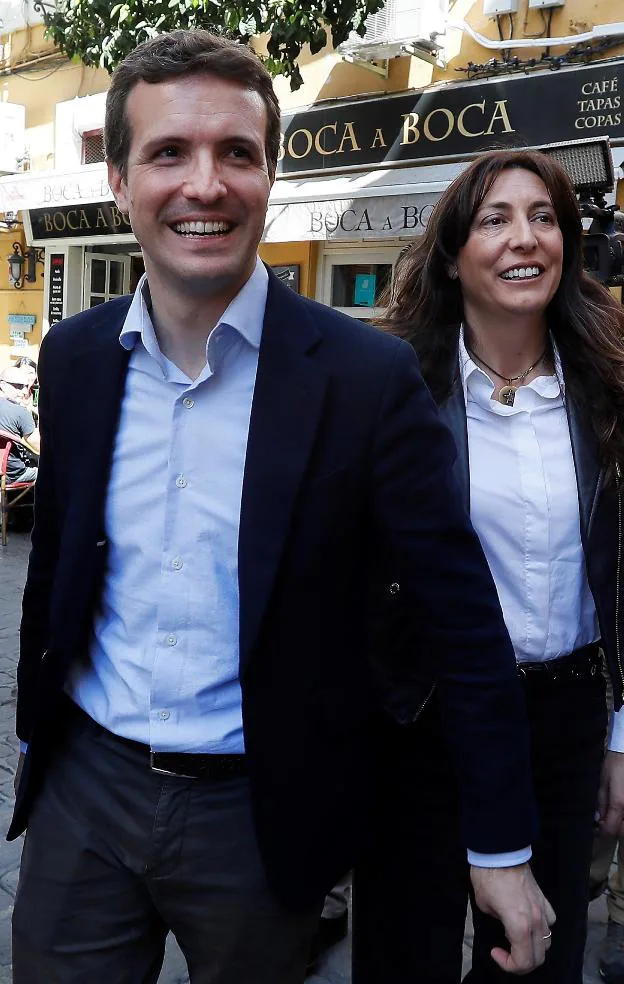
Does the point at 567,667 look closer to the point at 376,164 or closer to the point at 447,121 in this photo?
the point at 447,121

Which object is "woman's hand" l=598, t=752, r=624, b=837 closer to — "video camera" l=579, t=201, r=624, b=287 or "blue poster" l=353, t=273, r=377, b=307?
"video camera" l=579, t=201, r=624, b=287

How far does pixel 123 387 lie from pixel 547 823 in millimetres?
1159

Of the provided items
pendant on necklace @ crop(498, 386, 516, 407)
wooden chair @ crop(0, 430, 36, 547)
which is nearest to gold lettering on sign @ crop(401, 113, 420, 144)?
wooden chair @ crop(0, 430, 36, 547)

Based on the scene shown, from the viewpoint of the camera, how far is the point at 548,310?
2.05 m

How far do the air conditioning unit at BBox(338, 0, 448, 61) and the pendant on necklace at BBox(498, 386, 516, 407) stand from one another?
6666 mm

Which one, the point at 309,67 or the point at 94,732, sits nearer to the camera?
the point at 94,732

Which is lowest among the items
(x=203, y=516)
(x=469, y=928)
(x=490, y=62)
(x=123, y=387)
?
(x=469, y=928)

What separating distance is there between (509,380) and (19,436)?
6.83m

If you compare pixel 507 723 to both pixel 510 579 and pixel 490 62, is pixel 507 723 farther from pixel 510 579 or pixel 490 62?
pixel 490 62

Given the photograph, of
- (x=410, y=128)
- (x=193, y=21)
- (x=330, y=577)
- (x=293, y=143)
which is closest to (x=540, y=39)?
(x=410, y=128)

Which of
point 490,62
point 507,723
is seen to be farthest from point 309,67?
point 507,723

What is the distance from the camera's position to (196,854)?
1.52m

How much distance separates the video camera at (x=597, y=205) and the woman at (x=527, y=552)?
5.02 ft

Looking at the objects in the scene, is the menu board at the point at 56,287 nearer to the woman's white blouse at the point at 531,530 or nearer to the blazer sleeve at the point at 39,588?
the blazer sleeve at the point at 39,588
